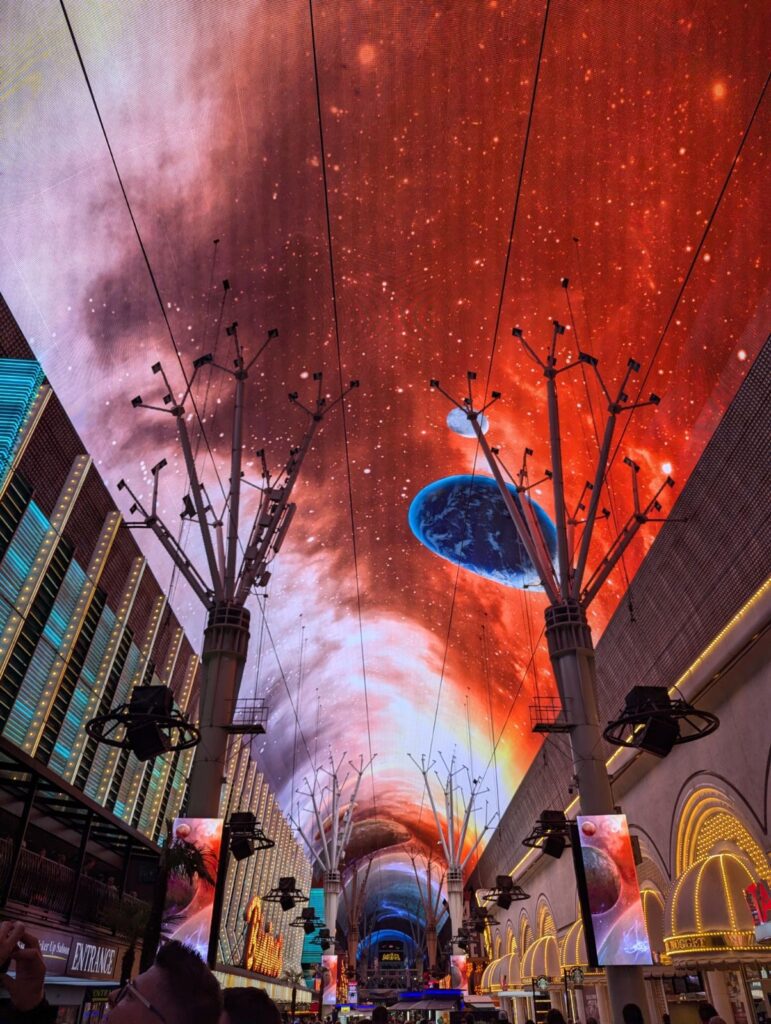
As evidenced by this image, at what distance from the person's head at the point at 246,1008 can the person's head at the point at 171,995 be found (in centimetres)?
44

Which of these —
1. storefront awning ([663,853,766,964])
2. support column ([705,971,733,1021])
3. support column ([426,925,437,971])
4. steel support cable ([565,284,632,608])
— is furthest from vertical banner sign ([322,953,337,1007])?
steel support cable ([565,284,632,608])

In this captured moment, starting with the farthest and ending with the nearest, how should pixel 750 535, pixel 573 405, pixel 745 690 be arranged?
pixel 573 405
pixel 745 690
pixel 750 535

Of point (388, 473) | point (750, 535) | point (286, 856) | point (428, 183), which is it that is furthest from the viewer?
point (286, 856)

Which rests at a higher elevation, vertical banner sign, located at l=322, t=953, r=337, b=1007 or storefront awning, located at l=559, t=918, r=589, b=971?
vertical banner sign, located at l=322, t=953, r=337, b=1007

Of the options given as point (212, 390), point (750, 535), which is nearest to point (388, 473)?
point (212, 390)

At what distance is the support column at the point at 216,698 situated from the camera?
44.5ft

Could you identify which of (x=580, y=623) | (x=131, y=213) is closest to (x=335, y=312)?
(x=131, y=213)

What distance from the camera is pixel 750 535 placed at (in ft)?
40.8

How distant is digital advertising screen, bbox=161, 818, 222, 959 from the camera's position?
40.5 feet

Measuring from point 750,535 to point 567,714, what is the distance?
4.73 meters

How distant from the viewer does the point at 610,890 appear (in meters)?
12.7

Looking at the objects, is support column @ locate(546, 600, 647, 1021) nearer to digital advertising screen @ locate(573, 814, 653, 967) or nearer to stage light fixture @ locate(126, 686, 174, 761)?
digital advertising screen @ locate(573, 814, 653, 967)

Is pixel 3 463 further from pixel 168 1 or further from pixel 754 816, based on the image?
pixel 754 816

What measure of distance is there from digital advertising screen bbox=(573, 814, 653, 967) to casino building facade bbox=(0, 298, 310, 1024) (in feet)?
28.9
